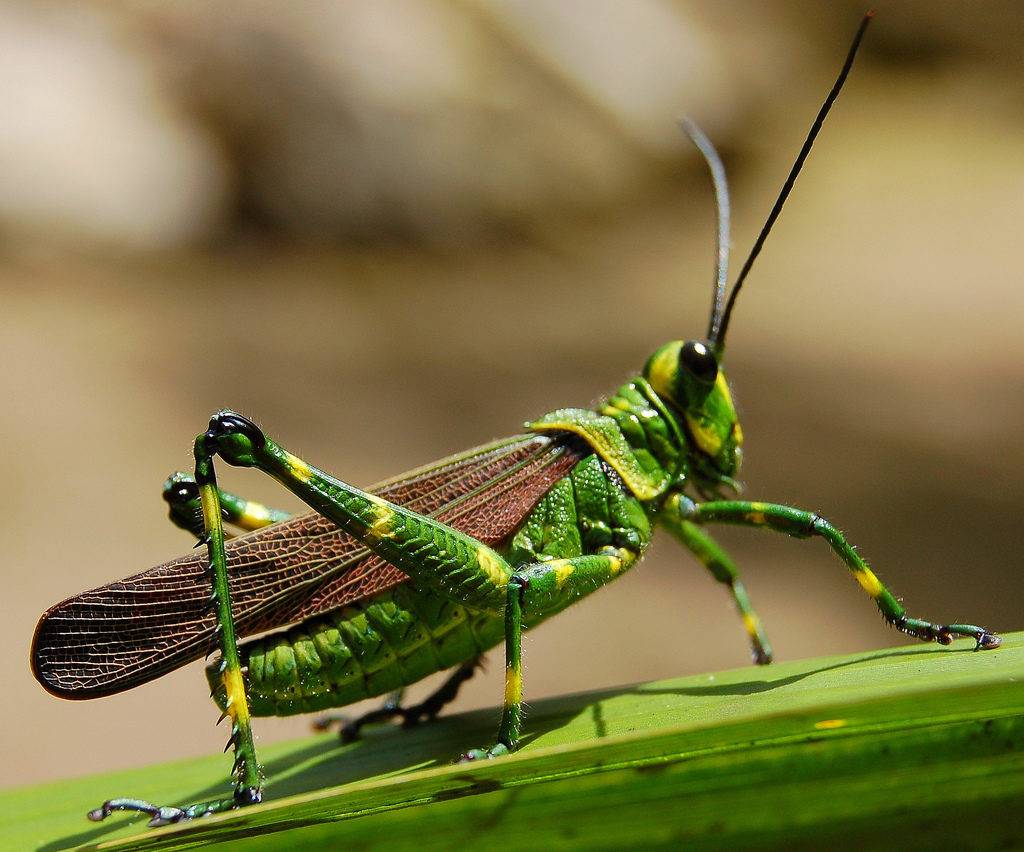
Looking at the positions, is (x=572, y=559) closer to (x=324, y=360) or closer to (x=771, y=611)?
(x=771, y=611)

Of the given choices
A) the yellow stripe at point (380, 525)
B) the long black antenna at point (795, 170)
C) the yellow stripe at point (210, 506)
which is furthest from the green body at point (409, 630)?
the long black antenna at point (795, 170)

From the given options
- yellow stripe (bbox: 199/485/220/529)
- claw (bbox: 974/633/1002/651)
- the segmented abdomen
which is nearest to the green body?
the segmented abdomen

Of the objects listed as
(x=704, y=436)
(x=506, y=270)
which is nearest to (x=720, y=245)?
(x=704, y=436)

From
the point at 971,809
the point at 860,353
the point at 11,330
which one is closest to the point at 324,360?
the point at 11,330

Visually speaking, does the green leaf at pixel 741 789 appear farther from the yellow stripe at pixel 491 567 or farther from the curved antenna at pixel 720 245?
the curved antenna at pixel 720 245

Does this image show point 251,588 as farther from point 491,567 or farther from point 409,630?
point 491,567

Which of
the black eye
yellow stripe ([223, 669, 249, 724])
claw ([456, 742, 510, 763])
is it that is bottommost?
claw ([456, 742, 510, 763])

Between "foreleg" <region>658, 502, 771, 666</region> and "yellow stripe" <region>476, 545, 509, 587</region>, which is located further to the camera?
"foreleg" <region>658, 502, 771, 666</region>

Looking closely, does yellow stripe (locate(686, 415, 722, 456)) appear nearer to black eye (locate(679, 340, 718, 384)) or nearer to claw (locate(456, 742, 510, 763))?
black eye (locate(679, 340, 718, 384))
